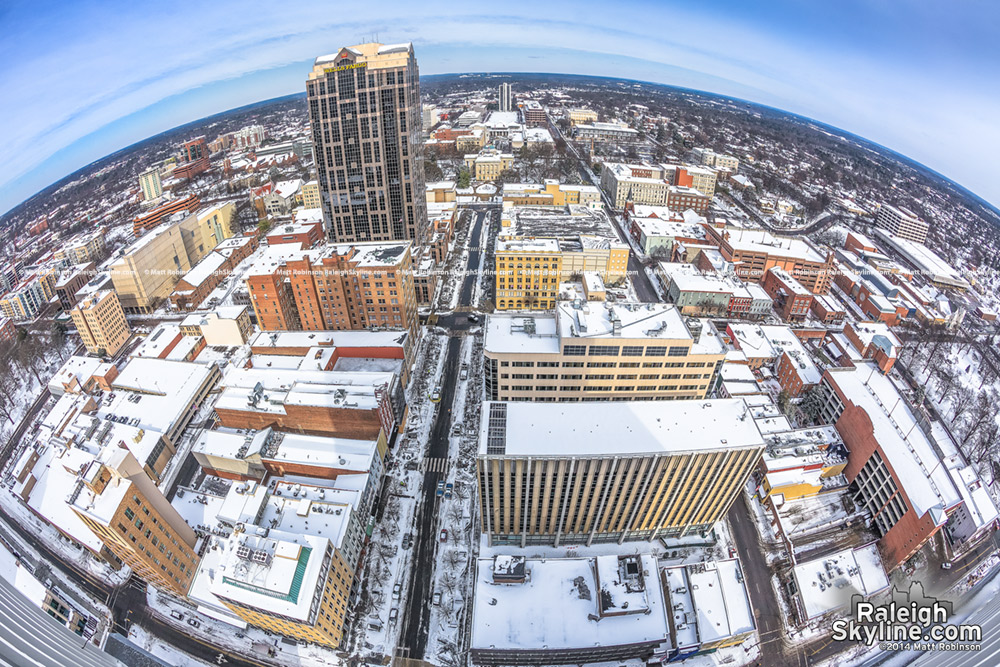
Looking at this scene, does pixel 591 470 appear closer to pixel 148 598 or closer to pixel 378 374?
pixel 378 374

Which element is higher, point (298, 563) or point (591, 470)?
point (591, 470)

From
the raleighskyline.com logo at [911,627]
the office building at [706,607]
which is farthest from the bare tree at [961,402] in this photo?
the office building at [706,607]

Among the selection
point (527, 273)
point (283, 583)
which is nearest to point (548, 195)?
point (527, 273)

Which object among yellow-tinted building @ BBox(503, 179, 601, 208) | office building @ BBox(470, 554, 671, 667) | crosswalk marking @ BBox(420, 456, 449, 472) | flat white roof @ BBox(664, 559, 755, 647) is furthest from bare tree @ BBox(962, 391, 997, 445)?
yellow-tinted building @ BBox(503, 179, 601, 208)

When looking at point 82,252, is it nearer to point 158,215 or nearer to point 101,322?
point 158,215

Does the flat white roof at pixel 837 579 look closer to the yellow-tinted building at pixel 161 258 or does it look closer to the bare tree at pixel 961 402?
the bare tree at pixel 961 402

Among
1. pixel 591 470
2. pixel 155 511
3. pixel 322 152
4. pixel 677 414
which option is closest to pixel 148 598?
pixel 155 511

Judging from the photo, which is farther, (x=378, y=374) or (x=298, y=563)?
(x=378, y=374)
